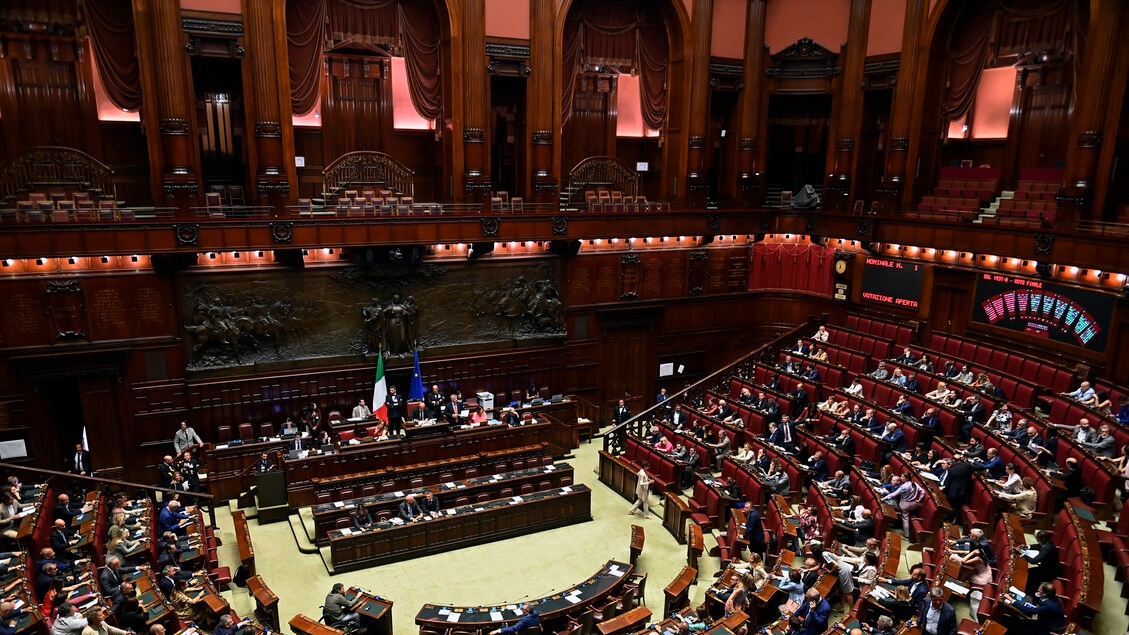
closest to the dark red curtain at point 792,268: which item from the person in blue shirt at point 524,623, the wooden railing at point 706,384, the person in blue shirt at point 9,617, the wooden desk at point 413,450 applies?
the wooden railing at point 706,384

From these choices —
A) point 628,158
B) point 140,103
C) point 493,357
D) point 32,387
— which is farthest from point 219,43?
point 628,158

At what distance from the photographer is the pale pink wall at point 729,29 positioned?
59.6ft

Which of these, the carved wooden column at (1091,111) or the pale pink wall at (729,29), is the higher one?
the pale pink wall at (729,29)

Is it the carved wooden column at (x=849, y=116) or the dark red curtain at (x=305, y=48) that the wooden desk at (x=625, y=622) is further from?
the carved wooden column at (x=849, y=116)

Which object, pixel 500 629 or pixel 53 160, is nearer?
pixel 500 629

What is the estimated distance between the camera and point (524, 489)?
1334 cm

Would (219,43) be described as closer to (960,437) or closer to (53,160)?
(53,160)

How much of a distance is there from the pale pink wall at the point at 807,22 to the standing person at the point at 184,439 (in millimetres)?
15780

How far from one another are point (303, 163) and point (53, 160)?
14.6 ft

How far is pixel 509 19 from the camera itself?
16078mm

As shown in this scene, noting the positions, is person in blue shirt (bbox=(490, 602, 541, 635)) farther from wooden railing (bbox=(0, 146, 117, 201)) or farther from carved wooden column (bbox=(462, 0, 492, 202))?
wooden railing (bbox=(0, 146, 117, 201))

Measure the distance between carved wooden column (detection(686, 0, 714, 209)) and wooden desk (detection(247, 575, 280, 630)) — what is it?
12.6 metres

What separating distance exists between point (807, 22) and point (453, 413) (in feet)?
41.4

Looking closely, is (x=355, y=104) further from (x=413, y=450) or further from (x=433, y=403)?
(x=413, y=450)
